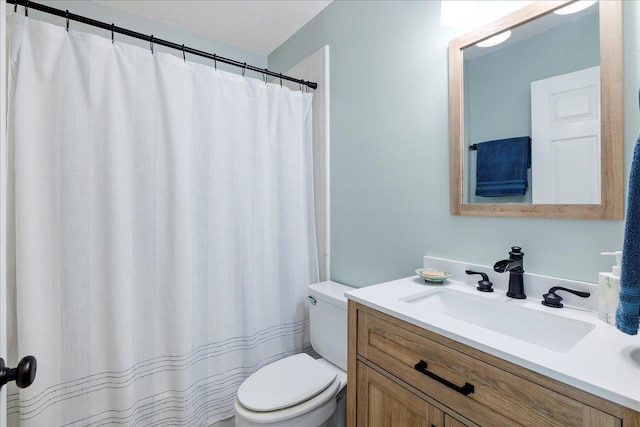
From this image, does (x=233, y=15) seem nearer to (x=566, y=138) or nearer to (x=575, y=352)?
(x=566, y=138)

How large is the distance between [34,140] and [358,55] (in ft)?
5.15

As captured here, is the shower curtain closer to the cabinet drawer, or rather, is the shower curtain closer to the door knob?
the door knob

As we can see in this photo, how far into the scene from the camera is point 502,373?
0.72 metres

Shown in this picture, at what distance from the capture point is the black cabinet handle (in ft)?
2.56

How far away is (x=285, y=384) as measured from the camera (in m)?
1.39

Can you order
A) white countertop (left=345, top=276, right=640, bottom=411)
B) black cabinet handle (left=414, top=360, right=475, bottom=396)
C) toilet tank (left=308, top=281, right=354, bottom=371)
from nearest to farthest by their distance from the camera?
white countertop (left=345, top=276, right=640, bottom=411), black cabinet handle (left=414, top=360, right=475, bottom=396), toilet tank (left=308, top=281, right=354, bottom=371)

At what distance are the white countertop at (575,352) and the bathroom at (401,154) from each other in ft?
0.76

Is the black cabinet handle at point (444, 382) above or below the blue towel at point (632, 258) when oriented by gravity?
below

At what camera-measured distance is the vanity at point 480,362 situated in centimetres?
61

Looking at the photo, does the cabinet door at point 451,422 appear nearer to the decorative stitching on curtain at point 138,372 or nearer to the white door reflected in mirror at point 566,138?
the white door reflected in mirror at point 566,138

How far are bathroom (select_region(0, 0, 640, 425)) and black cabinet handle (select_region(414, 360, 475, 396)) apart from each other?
1.70 feet

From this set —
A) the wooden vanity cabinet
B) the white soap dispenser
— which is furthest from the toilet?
the white soap dispenser

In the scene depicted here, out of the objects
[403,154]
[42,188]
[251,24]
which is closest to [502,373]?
[403,154]

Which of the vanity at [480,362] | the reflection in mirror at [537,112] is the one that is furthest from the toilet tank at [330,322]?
the reflection in mirror at [537,112]
